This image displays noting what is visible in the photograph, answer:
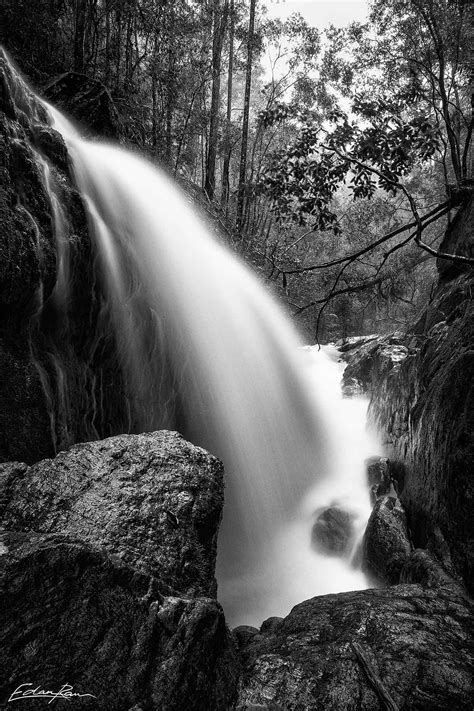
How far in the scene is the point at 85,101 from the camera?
921 centimetres

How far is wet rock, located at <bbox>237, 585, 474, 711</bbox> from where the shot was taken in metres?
2.23

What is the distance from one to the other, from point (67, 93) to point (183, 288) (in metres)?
6.16

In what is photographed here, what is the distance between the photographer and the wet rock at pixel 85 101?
909 centimetres

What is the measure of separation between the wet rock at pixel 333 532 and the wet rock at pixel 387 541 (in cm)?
69

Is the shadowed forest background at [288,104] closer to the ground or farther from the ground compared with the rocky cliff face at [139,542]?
farther from the ground

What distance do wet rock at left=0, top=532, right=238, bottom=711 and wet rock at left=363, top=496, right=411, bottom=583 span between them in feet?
9.49

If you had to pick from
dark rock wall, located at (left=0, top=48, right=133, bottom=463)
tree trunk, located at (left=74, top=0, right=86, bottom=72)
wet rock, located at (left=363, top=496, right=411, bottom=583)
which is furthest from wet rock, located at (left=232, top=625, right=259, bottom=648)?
tree trunk, located at (left=74, top=0, right=86, bottom=72)

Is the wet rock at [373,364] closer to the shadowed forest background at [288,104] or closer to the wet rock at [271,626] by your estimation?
the shadowed forest background at [288,104]

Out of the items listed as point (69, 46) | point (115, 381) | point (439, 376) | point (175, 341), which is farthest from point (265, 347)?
point (69, 46)

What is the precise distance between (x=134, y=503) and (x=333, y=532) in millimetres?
4106

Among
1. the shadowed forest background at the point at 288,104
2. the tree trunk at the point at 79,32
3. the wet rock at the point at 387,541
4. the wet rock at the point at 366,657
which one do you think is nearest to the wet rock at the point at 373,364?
the shadowed forest background at the point at 288,104

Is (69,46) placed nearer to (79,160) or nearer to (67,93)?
(67,93)

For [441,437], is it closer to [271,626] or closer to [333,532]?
[271,626]

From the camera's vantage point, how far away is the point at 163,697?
2.04 m
